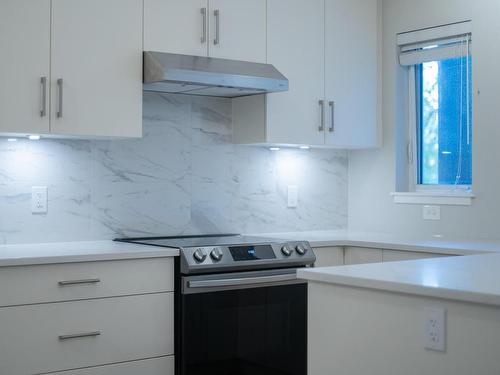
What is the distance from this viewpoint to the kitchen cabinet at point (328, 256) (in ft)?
13.2

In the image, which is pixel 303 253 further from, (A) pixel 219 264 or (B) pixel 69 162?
(B) pixel 69 162

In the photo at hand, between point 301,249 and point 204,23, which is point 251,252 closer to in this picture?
point 301,249

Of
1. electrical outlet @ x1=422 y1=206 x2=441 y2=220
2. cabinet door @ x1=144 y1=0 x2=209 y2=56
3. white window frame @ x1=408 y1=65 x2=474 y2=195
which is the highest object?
cabinet door @ x1=144 y1=0 x2=209 y2=56

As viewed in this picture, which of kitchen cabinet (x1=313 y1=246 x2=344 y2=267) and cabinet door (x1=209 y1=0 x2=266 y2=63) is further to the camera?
kitchen cabinet (x1=313 y1=246 x2=344 y2=267)

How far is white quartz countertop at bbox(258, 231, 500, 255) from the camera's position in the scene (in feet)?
11.9

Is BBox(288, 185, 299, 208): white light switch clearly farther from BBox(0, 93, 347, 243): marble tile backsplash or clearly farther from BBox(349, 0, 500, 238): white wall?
BBox(349, 0, 500, 238): white wall

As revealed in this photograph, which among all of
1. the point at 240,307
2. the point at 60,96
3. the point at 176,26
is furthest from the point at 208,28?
the point at 240,307

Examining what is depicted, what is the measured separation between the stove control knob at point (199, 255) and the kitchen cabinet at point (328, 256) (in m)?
0.77

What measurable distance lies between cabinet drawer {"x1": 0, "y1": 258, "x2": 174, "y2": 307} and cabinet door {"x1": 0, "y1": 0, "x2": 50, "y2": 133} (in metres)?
0.63

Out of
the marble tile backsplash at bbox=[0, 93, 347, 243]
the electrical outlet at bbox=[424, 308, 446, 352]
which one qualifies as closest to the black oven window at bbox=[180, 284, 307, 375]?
the marble tile backsplash at bbox=[0, 93, 347, 243]

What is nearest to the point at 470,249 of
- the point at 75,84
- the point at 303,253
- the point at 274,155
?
the point at 303,253

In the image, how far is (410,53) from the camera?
4.59 metres

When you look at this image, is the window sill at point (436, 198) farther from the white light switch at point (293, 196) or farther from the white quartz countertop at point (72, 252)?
the white quartz countertop at point (72, 252)

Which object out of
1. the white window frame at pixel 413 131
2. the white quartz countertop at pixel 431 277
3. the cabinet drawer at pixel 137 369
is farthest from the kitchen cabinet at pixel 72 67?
the white window frame at pixel 413 131
